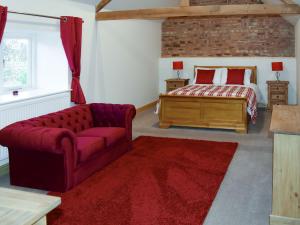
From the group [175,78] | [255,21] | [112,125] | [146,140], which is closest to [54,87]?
[112,125]

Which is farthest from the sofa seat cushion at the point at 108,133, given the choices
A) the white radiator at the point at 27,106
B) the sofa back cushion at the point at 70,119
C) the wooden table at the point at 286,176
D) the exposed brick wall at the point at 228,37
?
the exposed brick wall at the point at 228,37

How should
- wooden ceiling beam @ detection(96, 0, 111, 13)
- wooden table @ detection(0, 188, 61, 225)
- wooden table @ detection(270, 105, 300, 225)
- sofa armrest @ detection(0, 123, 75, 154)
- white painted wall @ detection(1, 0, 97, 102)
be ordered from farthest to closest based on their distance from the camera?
wooden ceiling beam @ detection(96, 0, 111, 13), white painted wall @ detection(1, 0, 97, 102), sofa armrest @ detection(0, 123, 75, 154), wooden table @ detection(270, 105, 300, 225), wooden table @ detection(0, 188, 61, 225)

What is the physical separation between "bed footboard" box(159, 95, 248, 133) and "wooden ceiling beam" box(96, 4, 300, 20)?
56.7 inches

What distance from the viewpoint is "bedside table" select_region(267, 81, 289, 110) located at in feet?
27.3

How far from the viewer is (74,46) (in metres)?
5.61

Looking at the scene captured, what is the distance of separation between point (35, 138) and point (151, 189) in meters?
1.22

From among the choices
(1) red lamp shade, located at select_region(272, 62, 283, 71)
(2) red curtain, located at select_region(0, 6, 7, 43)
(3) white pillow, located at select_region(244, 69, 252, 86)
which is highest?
(2) red curtain, located at select_region(0, 6, 7, 43)

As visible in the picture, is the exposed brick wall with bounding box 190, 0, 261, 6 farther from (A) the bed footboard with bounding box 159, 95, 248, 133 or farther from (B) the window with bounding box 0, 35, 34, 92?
(B) the window with bounding box 0, 35, 34, 92

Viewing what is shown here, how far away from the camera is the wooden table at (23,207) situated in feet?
5.65

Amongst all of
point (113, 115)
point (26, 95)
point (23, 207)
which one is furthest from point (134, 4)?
point (23, 207)

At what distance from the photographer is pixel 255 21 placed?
8727 mm

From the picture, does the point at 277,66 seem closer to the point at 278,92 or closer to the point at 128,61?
the point at 278,92

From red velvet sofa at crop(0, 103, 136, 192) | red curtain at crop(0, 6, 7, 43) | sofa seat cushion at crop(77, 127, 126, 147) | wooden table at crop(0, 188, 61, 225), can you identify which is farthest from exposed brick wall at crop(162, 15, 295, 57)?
wooden table at crop(0, 188, 61, 225)

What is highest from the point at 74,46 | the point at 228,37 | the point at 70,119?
the point at 228,37
